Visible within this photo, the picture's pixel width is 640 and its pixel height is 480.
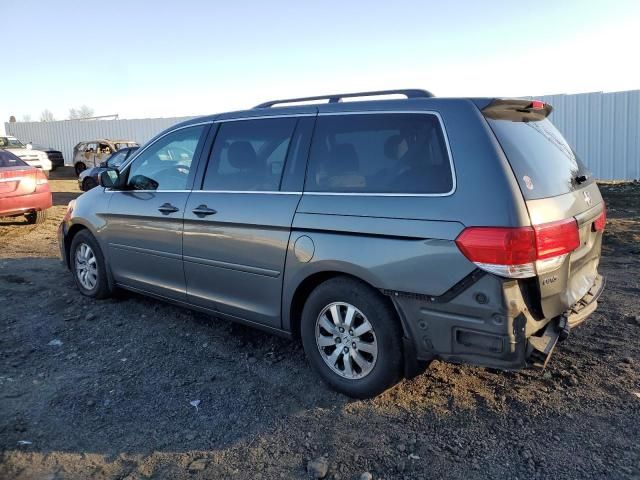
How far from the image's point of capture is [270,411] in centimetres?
336

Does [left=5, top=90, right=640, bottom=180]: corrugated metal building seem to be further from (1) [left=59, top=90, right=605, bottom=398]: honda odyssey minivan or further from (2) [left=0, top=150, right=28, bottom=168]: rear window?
(2) [left=0, top=150, right=28, bottom=168]: rear window

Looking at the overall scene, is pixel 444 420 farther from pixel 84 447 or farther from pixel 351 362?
pixel 84 447

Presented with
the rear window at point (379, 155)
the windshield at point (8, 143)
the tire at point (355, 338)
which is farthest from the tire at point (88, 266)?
the windshield at point (8, 143)

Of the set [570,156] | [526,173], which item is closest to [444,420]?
[526,173]

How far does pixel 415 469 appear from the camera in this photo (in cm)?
276

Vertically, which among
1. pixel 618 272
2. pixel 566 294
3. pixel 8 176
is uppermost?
pixel 8 176

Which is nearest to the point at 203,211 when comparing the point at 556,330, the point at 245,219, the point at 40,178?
the point at 245,219

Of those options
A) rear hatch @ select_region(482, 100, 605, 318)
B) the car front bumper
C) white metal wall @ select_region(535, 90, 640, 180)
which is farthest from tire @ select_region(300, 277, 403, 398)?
white metal wall @ select_region(535, 90, 640, 180)

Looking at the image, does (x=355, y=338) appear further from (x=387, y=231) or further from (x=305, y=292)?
(x=387, y=231)

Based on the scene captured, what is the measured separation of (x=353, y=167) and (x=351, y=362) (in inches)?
49.1

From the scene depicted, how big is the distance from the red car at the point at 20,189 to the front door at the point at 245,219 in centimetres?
646

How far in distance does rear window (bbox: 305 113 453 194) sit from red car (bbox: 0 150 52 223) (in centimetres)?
758

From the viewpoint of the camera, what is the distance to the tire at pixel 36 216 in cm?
1017

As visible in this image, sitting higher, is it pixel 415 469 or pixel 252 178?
pixel 252 178
